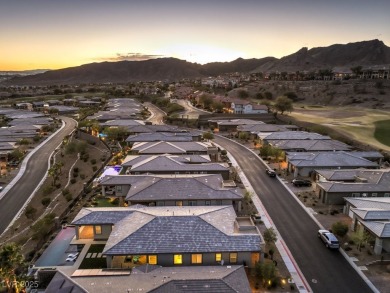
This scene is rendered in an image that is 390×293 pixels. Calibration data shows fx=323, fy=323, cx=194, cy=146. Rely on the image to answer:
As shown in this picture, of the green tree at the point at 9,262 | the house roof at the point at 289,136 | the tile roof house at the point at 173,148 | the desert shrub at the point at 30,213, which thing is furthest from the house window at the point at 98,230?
the house roof at the point at 289,136

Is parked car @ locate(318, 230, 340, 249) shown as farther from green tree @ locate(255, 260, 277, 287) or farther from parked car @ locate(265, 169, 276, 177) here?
parked car @ locate(265, 169, 276, 177)

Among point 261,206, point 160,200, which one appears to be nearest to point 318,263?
point 261,206

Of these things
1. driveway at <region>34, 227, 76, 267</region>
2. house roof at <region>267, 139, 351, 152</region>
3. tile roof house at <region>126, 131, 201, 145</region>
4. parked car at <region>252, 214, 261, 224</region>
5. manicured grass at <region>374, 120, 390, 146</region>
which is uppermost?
tile roof house at <region>126, 131, 201, 145</region>

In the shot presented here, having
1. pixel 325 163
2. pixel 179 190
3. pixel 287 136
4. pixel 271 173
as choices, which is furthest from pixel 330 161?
pixel 179 190

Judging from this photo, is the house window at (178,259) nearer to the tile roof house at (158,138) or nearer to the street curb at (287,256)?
the street curb at (287,256)

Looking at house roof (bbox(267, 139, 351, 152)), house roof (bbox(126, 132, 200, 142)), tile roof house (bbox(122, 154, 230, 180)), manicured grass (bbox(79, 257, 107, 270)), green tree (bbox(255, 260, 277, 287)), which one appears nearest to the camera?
green tree (bbox(255, 260, 277, 287))

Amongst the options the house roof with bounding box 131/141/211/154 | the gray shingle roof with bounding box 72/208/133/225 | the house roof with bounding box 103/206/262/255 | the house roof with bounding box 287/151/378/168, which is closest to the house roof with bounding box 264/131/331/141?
the house roof with bounding box 287/151/378/168

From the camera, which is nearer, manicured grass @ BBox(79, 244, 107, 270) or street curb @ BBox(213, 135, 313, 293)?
street curb @ BBox(213, 135, 313, 293)
